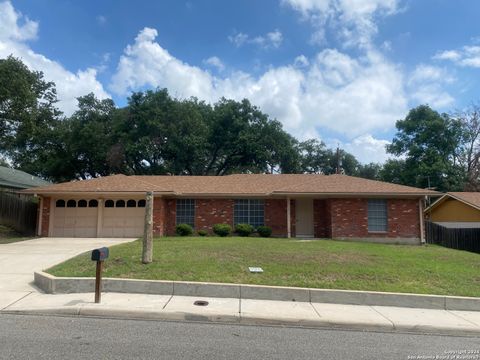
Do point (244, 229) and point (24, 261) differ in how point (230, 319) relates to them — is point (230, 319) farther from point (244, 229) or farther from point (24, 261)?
point (244, 229)

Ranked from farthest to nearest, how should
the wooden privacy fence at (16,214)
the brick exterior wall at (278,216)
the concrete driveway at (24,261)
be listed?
the wooden privacy fence at (16,214) < the brick exterior wall at (278,216) < the concrete driveway at (24,261)

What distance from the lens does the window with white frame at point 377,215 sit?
19312 mm

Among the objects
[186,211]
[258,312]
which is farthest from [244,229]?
[258,312]

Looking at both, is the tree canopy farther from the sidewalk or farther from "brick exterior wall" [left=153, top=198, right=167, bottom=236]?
the sidewalk

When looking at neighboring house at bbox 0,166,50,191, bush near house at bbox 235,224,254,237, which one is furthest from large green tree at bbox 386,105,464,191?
neighboring house at bbox 0,166,50,191

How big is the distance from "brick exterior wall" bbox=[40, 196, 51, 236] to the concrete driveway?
3.07 metres

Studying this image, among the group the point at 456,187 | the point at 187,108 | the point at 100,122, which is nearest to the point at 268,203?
the point at 187,108

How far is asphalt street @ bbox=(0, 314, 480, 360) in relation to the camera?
16.6ft

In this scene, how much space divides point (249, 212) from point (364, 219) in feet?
19.5

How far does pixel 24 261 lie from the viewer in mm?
11625

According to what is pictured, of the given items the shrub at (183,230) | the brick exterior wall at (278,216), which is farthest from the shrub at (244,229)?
the shrub at (183,230)

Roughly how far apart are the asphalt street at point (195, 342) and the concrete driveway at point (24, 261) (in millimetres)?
1844

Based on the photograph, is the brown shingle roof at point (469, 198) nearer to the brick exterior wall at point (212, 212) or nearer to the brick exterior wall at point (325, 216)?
the brick exterior wall at point (325, 216)

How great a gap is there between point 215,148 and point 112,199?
61.8 ft
